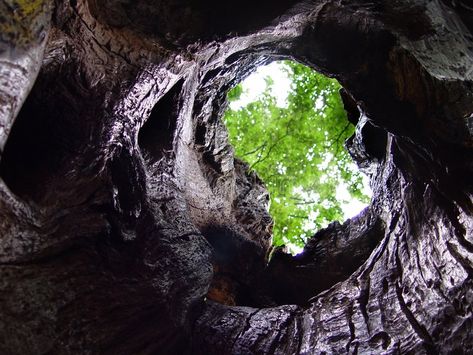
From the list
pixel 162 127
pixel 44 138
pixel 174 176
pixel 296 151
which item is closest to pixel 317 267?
pixel 174 176

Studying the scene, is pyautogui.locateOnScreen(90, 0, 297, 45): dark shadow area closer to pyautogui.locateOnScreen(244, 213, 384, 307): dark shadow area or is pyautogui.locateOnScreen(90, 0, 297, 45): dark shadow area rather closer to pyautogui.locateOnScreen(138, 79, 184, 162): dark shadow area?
pyautogui.locateOnScreen(138, 79, 184, 162): dark shadow area

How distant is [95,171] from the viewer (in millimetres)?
2896

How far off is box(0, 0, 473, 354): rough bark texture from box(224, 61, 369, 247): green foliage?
15.6 ft

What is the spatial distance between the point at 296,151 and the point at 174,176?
18.8ft

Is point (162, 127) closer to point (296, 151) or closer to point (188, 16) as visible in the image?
point (188, 16)

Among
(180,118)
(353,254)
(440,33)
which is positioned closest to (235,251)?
(353,254)

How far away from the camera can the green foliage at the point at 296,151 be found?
8883 millimetres

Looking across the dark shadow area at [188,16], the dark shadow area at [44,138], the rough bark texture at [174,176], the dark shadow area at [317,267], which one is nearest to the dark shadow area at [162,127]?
the rough bark texture at [174,176]

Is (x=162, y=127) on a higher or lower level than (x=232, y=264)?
higher

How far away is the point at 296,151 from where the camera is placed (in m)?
9.30

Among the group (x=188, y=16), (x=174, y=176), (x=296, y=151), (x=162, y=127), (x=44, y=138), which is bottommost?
(x=44, y=138)

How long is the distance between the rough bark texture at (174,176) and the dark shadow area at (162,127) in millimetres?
12

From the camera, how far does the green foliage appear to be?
8.88m

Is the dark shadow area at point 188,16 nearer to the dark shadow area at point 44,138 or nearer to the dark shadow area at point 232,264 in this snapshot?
the dark shadow area at point 44,138
